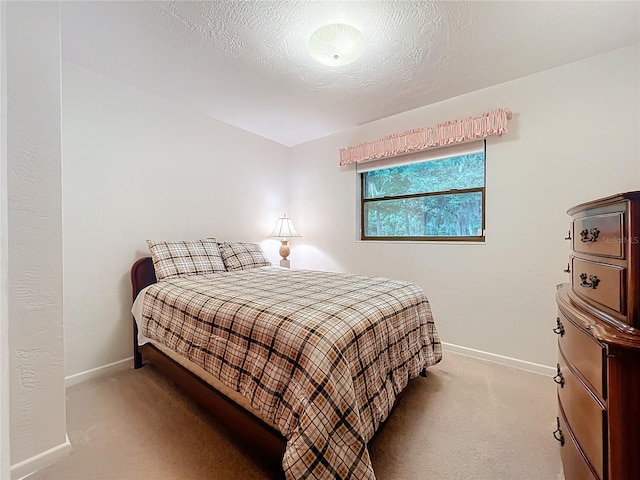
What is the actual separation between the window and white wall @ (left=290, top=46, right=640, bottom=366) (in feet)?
0.43

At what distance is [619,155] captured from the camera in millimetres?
1862

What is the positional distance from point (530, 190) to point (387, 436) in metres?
2.08

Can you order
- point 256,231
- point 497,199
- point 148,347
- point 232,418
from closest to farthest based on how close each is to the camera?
1. point 232,418
2. point 148,347
3. point 497,199
4. point 256,231

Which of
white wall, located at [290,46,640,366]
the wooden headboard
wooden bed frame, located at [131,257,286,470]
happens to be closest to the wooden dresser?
wooden bed frame, located at [131,257,286,470]

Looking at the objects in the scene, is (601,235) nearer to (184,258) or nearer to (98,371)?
(184,258)

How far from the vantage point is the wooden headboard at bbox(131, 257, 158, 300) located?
224 cm

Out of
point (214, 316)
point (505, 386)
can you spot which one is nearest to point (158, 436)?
point (214, 316)

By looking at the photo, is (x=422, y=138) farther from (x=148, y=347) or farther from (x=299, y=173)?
(x=148, y=347)

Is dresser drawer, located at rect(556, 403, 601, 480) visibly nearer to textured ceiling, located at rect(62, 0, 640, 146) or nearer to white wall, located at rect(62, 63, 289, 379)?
Answer: textured ceiling, located at rect(62, 0, 640, 146)

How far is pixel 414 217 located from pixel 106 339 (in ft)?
9.76

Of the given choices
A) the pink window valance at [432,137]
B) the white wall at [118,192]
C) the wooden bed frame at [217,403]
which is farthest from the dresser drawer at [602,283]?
the white wall at [118,192]

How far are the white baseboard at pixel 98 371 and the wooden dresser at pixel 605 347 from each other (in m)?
2.81

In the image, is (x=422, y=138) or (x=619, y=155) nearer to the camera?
(x=619, y=155)

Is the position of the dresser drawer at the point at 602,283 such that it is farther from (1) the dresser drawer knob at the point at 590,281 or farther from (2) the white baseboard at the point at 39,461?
(2) the white baseboard at the point at 39,461
